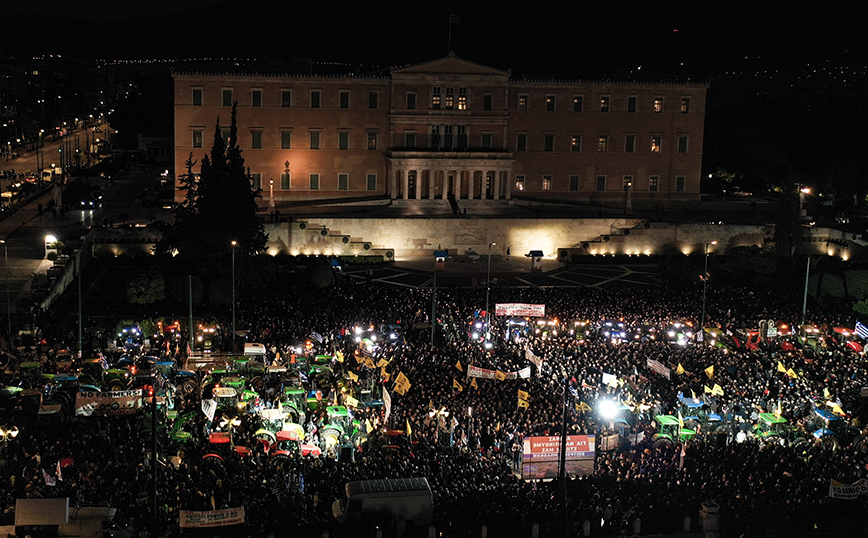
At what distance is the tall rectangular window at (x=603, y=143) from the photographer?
7269 centimetres

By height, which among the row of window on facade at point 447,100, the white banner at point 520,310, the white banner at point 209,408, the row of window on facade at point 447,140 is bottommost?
the white banner at point 209,408

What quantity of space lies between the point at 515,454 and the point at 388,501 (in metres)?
6.05

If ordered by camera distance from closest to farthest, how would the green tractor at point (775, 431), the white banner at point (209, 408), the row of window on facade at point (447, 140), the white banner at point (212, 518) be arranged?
the white banner at point (212, 518) → the white banner at point (209, 408) → the green tractor at point (775, 431) → the row of window on facade at point (447, 140)

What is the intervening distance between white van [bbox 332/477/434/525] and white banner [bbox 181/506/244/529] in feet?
8.63

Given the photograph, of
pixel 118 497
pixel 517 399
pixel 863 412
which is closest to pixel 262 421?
pixel 118 497

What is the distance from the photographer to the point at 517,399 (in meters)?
32.2

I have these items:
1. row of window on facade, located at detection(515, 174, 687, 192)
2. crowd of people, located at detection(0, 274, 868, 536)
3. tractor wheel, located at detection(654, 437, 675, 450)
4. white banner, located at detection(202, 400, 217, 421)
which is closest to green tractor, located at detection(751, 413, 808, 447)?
crowd of people, located at detection(0, 274, 868, 536)

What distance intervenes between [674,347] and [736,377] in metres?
4.40

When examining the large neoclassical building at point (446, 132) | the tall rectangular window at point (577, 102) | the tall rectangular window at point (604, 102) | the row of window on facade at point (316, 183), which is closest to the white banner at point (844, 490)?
the large neoclassical building at point (446, 132)

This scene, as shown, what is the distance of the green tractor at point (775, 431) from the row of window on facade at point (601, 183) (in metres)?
41.6

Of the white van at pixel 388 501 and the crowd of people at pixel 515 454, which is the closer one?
the white van at pixel 388 501

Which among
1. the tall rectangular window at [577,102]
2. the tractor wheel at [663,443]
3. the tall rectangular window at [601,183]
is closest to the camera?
the tractor wheel at [663,443]

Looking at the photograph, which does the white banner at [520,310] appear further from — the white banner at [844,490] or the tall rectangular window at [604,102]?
the tall rectangular window at [604,102]

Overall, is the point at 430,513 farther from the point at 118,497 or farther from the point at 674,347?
the point at 674,347
